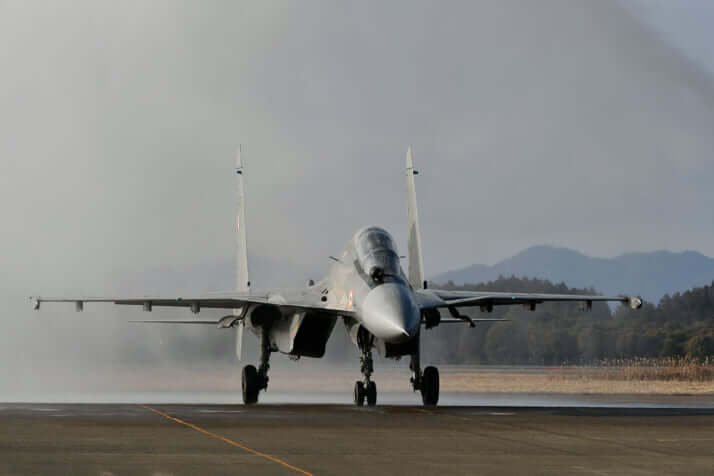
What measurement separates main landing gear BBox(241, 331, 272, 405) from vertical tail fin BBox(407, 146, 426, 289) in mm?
5200

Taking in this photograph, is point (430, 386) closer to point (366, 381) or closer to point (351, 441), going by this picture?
point (366, 381)

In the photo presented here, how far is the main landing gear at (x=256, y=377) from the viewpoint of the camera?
35.4 m

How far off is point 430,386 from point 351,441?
47.4ft

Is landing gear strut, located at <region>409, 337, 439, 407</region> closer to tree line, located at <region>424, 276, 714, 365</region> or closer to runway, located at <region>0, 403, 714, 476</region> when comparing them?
runway, located at <region>0, 403, 714, 476</region>

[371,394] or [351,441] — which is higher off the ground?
[371,394]

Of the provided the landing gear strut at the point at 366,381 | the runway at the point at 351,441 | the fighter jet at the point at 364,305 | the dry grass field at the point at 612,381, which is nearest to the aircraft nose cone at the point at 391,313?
the fighter jet at the point at 364,305

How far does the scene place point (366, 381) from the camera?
3122 centimetres

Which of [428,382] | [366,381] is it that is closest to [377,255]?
[366,381]

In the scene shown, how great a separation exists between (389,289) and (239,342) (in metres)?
15.7

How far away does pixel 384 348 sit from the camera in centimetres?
3028

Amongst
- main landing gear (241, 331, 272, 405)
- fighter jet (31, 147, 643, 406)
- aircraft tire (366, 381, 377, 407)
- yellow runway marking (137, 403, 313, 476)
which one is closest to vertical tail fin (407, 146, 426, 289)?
fighter jet (31, 147, 643, 406)

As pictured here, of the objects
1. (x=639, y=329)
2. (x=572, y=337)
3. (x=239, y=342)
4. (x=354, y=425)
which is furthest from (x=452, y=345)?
(x=354, y=425)

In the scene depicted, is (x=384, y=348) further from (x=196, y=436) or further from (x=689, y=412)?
(x=196, y=436)

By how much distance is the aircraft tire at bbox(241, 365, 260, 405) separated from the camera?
116 feet
